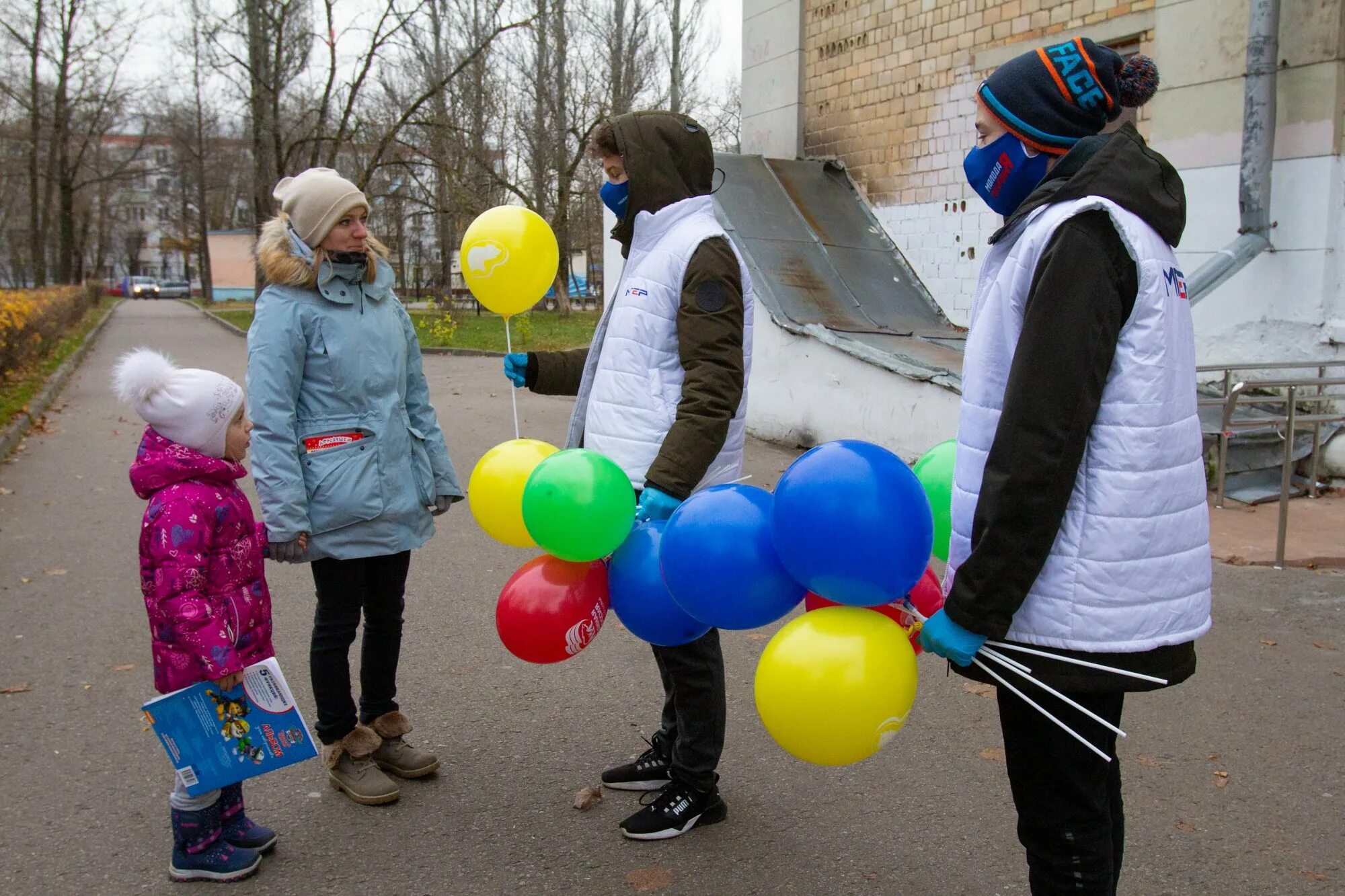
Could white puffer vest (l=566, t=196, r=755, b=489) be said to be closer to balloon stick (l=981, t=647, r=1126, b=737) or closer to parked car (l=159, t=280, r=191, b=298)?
balloon stick (l=981, t=647, r=1126, b=737)

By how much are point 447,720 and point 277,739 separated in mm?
1105

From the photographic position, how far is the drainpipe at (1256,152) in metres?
7.11

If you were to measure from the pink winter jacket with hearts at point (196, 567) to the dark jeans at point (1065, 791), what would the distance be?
1.94m

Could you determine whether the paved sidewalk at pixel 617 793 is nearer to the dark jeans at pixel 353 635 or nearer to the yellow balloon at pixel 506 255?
the dark jeans at pixel 353 635

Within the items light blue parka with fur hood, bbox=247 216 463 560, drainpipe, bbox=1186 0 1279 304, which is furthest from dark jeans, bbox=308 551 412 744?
drainpipe, bbox=1186 0 1279 304

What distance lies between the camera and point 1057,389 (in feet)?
5.83

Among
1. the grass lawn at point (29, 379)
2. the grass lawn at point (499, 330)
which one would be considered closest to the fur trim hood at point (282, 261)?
the grass lawn at point (29, 379)

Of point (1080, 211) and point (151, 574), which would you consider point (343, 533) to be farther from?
point (1080, 211)

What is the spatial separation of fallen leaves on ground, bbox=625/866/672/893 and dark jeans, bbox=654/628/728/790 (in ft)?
0.97

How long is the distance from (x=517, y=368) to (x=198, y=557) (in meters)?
1.07

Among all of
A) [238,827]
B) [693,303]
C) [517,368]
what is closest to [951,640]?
[693,303]

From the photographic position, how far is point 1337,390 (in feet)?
24.8

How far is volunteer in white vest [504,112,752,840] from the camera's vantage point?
2730 millimetres

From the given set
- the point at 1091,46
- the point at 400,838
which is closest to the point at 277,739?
the point at 400,838
